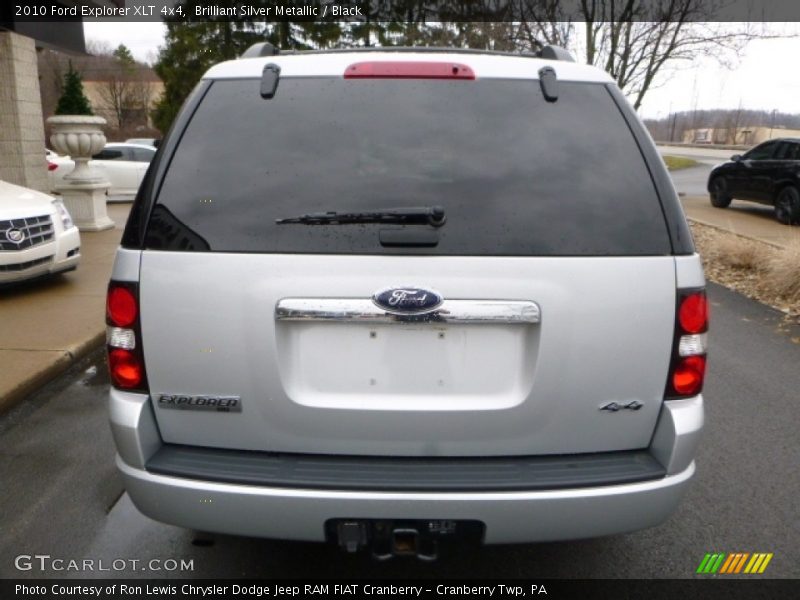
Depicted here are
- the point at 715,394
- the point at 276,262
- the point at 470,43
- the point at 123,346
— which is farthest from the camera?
the point at 470,43

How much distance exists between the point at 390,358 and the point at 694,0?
54.9 feet

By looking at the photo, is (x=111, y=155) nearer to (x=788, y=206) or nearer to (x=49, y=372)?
(x=49, y=372)

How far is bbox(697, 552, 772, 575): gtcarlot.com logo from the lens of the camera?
8.89 ft

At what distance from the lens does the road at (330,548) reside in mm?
2693

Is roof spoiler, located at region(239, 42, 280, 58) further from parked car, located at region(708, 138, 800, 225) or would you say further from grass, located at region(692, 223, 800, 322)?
parked car, located at region(708, 138, 800, 225)

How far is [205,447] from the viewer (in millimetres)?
2111

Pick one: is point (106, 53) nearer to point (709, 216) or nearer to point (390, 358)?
point (709, 216)

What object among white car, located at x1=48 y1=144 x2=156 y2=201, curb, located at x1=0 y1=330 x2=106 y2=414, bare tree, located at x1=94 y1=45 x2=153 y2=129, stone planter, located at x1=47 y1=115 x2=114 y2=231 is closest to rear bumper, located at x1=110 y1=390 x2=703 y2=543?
curb, located at x1=0 y1=330 x2=106 y2=414

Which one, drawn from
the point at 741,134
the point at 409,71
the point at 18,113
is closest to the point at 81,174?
the point at 18,113

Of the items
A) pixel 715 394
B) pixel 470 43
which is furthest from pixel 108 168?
pixel 715 394

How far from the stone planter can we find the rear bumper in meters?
10.3

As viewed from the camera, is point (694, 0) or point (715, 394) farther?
point (694, 0)

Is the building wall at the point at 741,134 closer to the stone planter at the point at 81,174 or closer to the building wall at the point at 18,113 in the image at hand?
the stone planter at the point at 81,174

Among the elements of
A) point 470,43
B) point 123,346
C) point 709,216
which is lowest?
point 709,216
